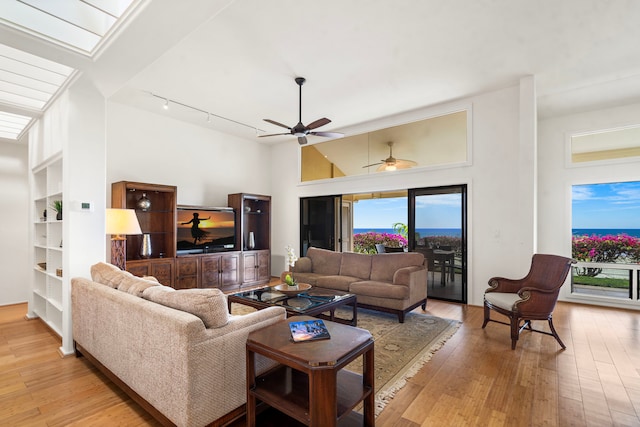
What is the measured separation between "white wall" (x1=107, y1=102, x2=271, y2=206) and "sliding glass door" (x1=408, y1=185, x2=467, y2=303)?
384 centimetres

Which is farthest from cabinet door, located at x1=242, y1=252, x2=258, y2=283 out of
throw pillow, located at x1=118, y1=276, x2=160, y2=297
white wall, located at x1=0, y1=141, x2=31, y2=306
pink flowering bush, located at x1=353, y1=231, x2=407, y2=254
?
throw pillow, located at x1=118, y1=276, x2=160, y2=297

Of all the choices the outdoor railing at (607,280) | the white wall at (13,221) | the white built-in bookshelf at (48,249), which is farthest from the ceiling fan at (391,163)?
the white wall at (13,221)

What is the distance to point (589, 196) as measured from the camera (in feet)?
17.3

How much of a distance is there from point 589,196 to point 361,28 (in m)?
5.02

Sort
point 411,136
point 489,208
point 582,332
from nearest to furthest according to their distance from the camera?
point 582,332
point 489,208
point 411,136

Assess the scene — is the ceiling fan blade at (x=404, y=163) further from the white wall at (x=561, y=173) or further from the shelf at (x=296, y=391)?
the shelf at (x=296, y=391)

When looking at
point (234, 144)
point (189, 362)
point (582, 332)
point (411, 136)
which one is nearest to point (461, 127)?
point (411, 136)

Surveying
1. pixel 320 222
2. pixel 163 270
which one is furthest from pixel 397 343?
pixel 320 222

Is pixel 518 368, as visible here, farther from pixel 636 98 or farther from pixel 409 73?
pixel 636 98

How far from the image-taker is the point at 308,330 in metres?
1.90

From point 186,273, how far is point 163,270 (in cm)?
42

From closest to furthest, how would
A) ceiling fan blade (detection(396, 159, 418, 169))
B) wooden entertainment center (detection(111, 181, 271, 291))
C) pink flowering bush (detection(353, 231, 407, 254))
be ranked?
1. wooden entertainment center (detection(111, 181, 271, 291))
2. ceiling fan blade (detection(396, 159, 418, 169))
3. pink flowering bush (detection(353, 231, 407, 254))

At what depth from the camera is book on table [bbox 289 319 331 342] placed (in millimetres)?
1808

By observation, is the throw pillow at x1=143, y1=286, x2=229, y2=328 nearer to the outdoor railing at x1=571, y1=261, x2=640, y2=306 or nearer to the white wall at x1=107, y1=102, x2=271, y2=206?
the white wall at x1=107, y1=102, x2=271, y2=206
